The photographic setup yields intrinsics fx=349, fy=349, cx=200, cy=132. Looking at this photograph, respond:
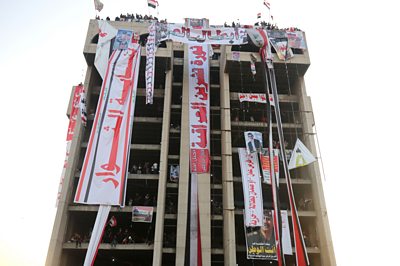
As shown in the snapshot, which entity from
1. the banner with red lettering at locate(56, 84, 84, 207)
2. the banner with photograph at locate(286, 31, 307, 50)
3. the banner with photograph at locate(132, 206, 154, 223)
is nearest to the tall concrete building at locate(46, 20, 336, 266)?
the banner with photograph at locate(132, 206, 154, 223)

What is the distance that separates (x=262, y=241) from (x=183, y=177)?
8.80 m

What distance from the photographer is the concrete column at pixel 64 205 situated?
27.8 m

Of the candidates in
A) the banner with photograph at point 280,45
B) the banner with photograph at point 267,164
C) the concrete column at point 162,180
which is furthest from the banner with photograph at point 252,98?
the concrete column at point 162,180

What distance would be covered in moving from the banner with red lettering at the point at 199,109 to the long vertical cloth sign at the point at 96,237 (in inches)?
352

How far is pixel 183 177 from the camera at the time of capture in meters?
31.7

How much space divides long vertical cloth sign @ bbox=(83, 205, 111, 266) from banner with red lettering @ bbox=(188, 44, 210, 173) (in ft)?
29.3

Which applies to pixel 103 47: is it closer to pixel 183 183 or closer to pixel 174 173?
pixel 174 173

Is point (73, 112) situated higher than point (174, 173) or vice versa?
point (73, 112)

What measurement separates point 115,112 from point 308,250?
20.5 m

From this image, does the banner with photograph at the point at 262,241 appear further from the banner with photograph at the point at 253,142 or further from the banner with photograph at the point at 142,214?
the banner with photograph at the point at 142,214

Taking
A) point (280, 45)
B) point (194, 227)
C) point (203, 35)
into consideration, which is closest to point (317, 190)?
point (194, 227)

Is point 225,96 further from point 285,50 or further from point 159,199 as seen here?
point 159,199

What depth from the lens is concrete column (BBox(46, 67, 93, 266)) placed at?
27844mm

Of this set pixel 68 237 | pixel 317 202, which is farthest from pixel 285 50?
pixel 68 237
